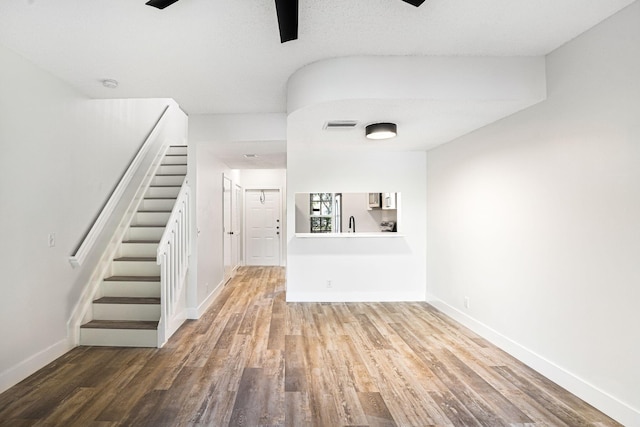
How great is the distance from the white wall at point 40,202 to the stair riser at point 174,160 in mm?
Answer: 1749

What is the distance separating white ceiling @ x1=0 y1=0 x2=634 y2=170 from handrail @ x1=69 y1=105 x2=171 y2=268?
4.33 ft

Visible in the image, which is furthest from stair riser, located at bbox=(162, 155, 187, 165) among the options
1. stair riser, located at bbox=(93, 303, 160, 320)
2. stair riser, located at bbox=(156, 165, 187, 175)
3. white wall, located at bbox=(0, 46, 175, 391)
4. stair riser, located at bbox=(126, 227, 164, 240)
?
stair riser, located at bbox=(93, 303, 160, 320)

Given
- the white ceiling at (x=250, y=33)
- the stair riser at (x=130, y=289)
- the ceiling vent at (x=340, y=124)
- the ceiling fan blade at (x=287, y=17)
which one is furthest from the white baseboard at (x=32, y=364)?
the ceiling vent at (x=340, y=124)

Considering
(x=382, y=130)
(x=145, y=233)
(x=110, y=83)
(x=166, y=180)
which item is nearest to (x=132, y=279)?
(x=145, y=233)

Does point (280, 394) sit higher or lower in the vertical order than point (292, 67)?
lower

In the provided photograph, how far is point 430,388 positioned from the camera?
7.47ft

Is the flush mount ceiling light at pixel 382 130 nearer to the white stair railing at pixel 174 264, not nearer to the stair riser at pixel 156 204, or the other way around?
the white stair railing at pixel 174 264

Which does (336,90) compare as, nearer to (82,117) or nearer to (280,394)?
(280,394)

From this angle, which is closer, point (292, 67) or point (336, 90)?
point (336, 90)

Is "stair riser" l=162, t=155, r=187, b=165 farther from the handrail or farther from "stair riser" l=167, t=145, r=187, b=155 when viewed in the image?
the handrail

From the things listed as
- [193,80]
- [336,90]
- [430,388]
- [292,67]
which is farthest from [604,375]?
[193,80]

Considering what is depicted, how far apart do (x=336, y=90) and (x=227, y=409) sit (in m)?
2.35

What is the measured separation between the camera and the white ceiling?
5.96 ft

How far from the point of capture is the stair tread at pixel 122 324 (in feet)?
9.89
